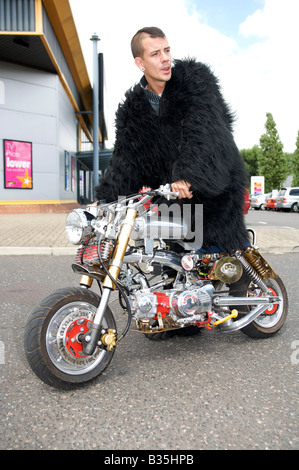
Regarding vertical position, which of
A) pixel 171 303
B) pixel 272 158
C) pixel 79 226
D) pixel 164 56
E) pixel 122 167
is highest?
pixel 272 158

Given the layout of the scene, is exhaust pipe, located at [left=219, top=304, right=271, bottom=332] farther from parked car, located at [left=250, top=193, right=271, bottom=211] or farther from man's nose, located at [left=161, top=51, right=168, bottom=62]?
parked car, located at [left=250, top=193, right=271, bottom=211]

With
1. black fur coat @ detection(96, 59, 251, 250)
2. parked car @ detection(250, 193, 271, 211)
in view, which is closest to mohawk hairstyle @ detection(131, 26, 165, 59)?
black fur coat @ detection(96, 59, 251, 250)

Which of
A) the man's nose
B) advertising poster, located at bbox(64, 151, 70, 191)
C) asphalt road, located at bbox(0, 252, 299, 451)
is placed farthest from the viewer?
advertising poster, located at bbox(64, 151, 70, 191)

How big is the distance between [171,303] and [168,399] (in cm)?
53

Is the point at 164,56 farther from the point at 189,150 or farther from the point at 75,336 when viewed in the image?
the point at 75,336

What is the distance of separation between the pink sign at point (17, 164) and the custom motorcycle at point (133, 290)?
52.1ft

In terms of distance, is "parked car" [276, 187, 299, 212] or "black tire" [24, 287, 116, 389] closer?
"black tire" [24, 287, 116, 389]

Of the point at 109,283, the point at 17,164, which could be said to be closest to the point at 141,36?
the point at 109,283

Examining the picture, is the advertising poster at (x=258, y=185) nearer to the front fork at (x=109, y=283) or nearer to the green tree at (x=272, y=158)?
Result: the green tree at (x=272, y=158)

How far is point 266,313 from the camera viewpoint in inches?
125

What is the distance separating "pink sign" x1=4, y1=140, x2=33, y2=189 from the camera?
17.5 metres

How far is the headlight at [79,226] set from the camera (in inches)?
90.7

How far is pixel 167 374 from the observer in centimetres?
261
